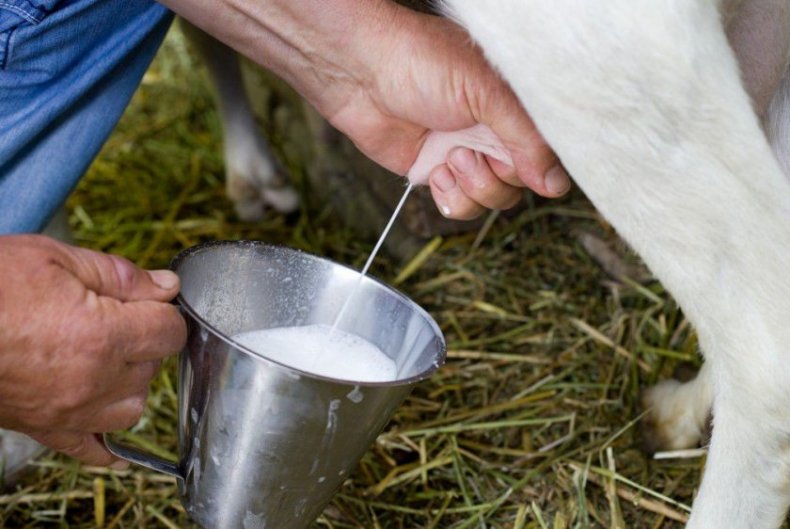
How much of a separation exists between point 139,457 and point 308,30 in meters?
0.61

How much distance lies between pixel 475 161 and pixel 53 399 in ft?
2.21

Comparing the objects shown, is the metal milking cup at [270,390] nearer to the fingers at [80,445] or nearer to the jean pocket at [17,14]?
the fingers at [80,445]

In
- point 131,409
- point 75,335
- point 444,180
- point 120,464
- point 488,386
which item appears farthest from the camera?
point 488,386

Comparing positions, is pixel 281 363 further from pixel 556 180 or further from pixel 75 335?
pixel 556 180

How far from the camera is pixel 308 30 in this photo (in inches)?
60.9

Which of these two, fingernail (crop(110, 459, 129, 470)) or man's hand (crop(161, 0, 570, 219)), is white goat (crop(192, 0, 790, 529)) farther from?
fingernail (crop(110, 459, 129, 470))

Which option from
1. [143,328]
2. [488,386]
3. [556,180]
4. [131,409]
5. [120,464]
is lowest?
[488,386]

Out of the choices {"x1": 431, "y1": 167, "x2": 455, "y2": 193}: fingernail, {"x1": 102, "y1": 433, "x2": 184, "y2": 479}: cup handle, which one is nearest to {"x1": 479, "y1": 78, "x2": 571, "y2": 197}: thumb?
{"x1": 431, "y1": 167, "x2": 455, "y2": 193}: fingernail

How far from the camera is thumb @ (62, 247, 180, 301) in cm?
122

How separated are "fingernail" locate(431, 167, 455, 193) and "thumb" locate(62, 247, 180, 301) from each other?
48 centimetres

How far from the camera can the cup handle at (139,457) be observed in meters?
1.35

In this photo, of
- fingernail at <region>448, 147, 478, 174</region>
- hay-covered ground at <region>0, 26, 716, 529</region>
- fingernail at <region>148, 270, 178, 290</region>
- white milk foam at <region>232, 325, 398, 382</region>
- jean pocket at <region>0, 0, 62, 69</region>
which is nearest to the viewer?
fingernail at <region>148, 270, 178, 290</region>

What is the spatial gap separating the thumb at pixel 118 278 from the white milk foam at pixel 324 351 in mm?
146

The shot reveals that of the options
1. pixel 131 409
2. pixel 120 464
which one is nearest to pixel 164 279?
pixel 131 409
